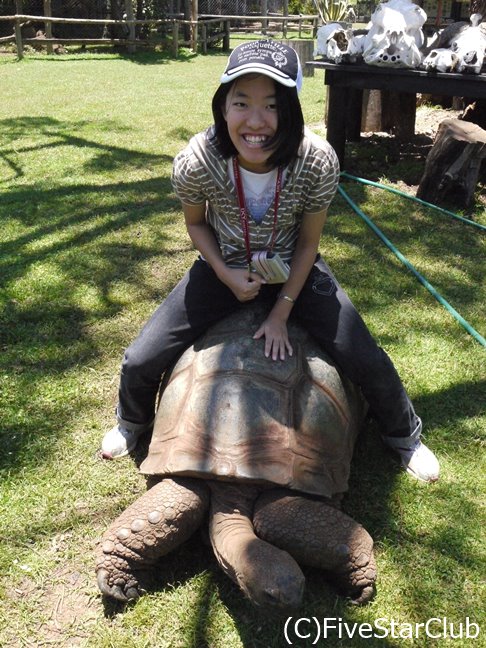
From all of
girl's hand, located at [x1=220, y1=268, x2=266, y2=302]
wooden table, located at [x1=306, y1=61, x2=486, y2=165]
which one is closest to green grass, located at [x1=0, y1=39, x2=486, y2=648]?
wooden table, located at [x1=306, y1=61, x2=486, y2=165]

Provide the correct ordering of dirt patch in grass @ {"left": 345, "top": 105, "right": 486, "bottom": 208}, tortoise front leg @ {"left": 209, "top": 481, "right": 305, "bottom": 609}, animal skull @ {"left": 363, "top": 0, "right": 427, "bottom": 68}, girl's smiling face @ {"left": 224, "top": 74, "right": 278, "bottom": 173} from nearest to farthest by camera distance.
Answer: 1. tortoise front leg @ {"left": 209, "top": 481, "right": 305, "bottom": 609}
2. girl's smiling face @ {"left": 224, "top": 74, "right": 278, "bottom": 173}
3. animal skull @ {"left": 363, "top": 0, "right": 427, "bottom": 68}
4. dirt patch in grass @ {"left": 345, "top": 105, "right": 486, "bottom": 208}

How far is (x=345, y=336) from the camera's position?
2834 mm

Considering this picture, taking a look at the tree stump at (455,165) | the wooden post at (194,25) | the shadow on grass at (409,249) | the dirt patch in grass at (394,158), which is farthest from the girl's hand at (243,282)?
the wooden post at (194,25)

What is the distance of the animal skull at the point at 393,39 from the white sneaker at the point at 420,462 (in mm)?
4223

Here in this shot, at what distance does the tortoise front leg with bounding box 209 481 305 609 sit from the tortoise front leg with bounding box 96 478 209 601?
10 cm

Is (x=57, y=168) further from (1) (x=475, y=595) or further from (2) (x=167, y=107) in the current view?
(1) (x=475, y=595)

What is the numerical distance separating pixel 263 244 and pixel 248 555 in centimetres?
126

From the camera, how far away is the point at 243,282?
2.75 meters

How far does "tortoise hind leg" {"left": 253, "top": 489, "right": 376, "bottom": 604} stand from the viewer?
2334mm

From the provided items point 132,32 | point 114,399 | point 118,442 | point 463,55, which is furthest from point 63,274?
point 132,32

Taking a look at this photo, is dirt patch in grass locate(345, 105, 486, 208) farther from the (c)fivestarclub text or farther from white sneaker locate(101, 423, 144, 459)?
the (c)fivestarclub text

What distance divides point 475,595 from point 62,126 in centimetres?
792

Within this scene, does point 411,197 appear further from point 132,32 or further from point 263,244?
point 132,32

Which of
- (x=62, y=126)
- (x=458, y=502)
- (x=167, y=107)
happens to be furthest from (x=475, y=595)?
(x=167, y=107)
